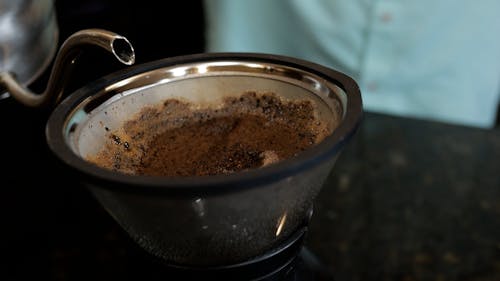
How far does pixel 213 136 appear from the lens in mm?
512

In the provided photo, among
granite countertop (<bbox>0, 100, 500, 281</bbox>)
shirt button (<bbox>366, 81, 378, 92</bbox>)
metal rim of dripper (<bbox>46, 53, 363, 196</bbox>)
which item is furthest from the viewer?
shirt button (<bbox>366, 81, 378, 92</bbox>)

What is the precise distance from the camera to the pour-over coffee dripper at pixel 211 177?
0.36 meters

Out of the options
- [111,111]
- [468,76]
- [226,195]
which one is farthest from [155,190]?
[468,76]

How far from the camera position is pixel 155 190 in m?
0.35

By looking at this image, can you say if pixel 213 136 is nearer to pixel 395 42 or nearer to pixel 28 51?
pixel 28 51

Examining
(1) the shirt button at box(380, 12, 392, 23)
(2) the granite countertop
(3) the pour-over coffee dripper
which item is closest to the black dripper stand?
(3) the pour-over coffee dripper

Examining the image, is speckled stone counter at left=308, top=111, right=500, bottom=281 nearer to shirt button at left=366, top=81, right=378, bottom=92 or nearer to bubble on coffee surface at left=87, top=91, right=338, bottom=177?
shirt button at left=366, top=81, right=378, bottom=92

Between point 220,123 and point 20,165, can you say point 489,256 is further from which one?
point 20,165

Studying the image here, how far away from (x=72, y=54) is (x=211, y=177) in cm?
20

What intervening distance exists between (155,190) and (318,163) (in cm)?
12

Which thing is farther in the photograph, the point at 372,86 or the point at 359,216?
the point at 372,86

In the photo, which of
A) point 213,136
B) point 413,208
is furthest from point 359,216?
point 213,136

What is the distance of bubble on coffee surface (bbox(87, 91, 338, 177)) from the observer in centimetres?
47

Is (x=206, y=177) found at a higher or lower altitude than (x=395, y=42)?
higher
